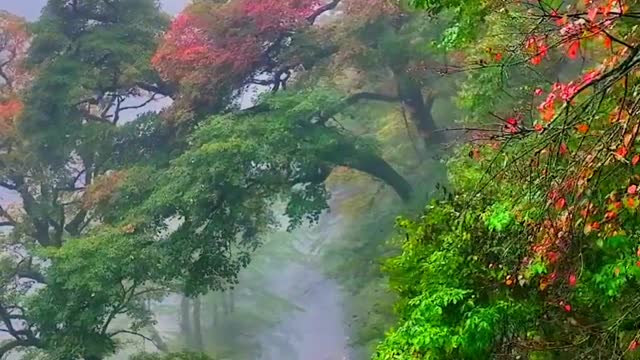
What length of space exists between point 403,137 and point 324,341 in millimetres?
7685

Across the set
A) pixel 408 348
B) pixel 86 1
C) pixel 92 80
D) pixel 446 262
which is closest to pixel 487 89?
pixel 446 262

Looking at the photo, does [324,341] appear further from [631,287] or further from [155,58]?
[631,287]

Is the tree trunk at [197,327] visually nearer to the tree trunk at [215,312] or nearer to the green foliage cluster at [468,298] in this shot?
the tree trunk at [215,312]

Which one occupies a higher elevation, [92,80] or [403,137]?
[403,137]

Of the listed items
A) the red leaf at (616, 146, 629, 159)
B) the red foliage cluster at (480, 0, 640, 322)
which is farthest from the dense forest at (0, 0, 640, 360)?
the red leaf at (616, 146, 629, 159)

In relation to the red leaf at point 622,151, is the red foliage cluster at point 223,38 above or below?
above

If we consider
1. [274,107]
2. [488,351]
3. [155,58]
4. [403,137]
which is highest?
[403,137]

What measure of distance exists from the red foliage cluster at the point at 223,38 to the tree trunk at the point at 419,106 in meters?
1.70

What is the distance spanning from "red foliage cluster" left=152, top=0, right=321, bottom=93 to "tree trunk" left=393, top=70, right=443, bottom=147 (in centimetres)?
170

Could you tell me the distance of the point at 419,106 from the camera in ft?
30.0

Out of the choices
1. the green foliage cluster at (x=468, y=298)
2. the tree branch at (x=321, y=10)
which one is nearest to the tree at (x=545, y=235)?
the green foliage cluster at (x=468, y=298)

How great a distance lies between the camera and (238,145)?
6.71m

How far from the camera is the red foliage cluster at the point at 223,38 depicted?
25.5 ft

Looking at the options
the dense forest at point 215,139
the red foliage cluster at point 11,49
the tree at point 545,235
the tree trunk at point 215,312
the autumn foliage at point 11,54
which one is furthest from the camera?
the tree trunk at point 215,312
